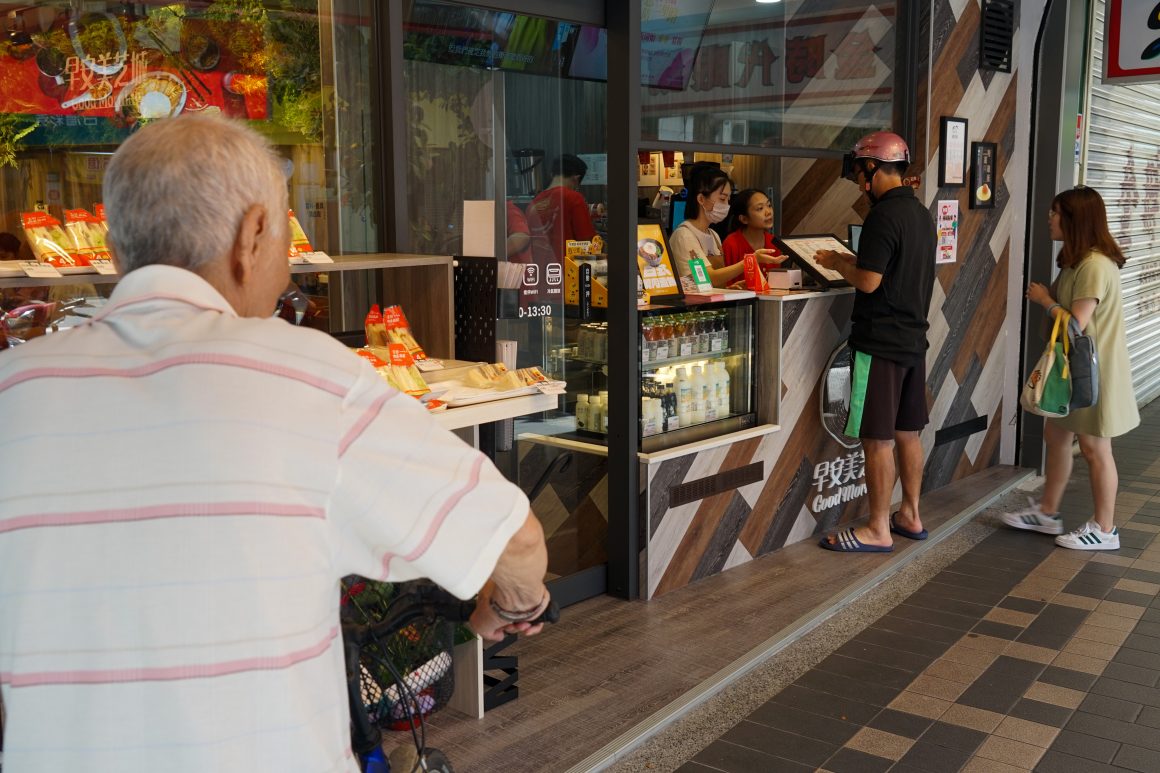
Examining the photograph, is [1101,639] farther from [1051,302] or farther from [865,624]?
[1051,302]

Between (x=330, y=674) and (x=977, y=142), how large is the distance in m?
6.29

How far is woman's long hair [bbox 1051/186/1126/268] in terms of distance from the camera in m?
5.34

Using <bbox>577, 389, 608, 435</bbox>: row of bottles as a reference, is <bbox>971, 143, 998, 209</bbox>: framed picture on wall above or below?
above

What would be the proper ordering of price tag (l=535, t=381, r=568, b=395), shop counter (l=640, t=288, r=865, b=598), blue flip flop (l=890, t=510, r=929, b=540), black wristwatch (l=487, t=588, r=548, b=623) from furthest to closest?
blue flip flop (l=890, t=510, r=929, b=540) → shop counter (l=640, t=288, r=865, b=598) → price tag (l=535, t=381, r=568, b=395) → black wristwatch (l=487, t=588, r=548, b=623)

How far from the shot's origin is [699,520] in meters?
5.04

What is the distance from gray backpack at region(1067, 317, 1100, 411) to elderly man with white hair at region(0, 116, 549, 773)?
15.6 feet

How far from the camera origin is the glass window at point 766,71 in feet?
16.3

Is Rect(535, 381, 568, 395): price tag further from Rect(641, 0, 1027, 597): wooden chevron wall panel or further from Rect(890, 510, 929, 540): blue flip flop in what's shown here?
Rect(890, 510, 929, 540): blue flip flop

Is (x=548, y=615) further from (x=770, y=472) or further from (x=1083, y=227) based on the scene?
(x=1083, y=227)

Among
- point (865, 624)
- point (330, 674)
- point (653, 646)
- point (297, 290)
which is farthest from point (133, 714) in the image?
point (865, 624)

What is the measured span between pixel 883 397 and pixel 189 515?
Result: 4657 mm

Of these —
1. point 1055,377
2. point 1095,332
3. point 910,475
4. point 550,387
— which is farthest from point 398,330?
point 1095,332

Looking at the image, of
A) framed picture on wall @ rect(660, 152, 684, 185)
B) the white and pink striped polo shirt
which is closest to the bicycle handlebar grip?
the white and pink striped polo shirt

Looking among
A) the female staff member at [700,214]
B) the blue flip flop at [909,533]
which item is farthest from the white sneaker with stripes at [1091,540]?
the female staff member at [700,214]
